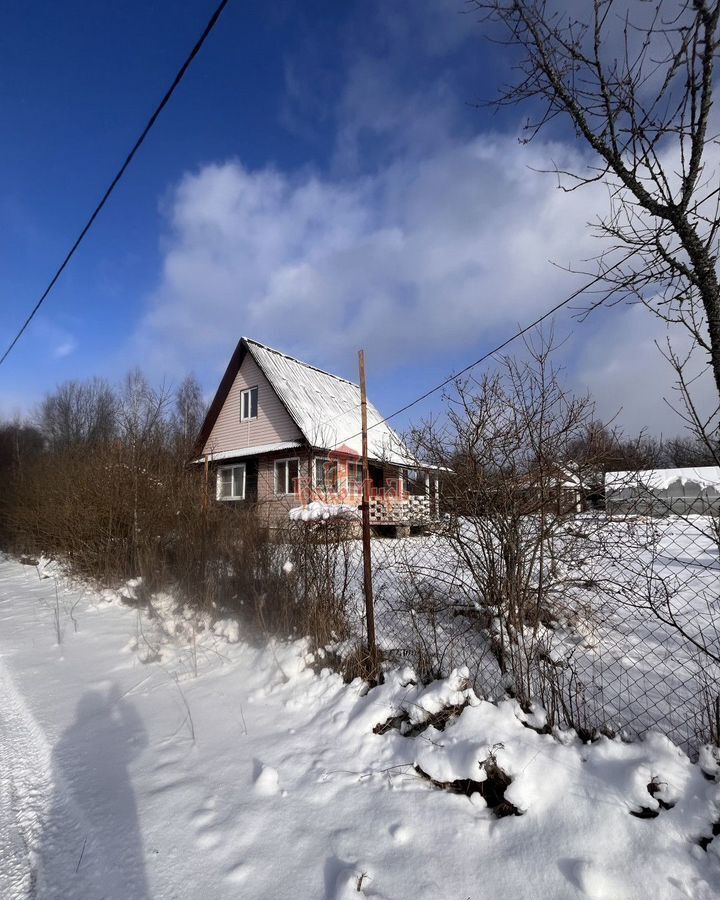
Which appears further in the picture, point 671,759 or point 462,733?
Answer: point 462,733

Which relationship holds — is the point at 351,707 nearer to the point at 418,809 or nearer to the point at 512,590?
the point at 418,809

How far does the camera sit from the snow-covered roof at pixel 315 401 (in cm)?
1454

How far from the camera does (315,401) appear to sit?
16.5m

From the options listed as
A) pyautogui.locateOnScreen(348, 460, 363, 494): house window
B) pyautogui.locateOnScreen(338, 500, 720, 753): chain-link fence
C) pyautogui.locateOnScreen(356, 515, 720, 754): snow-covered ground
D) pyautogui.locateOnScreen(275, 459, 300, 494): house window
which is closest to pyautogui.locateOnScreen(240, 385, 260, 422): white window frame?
pyautogui.locateOnScreen(275, 459, 300, 494): house window

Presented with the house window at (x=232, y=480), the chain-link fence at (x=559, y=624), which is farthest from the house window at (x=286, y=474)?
the chain-link fence at (x=559, y=624)

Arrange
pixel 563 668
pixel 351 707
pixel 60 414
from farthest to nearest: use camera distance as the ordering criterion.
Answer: pixel 60 414, pixel 351 707, pixel 563 668

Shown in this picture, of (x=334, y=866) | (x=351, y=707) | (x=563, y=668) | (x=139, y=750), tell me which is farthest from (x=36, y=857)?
(x=563, y=668)

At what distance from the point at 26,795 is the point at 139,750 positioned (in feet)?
1.86

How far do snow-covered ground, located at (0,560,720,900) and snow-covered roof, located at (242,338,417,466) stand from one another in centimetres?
1020

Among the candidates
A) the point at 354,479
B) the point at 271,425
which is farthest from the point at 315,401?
the point at 354,479

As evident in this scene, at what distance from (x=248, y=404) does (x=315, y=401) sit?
2.46 metres

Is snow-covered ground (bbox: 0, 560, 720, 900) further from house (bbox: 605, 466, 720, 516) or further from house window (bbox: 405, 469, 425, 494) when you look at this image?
house window (bbox: 405, 469, 425, 494)

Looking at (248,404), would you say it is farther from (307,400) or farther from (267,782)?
(267,782)

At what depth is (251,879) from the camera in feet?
6.04
